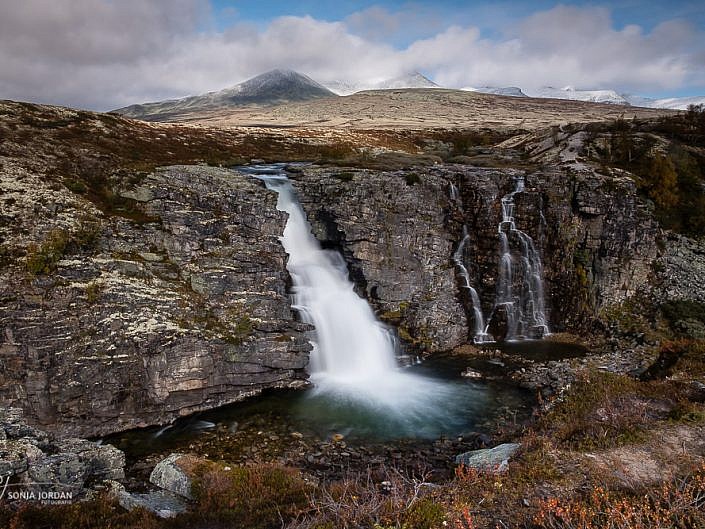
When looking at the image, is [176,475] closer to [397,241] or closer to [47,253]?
[47,253]

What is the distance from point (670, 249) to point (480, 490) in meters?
31.2

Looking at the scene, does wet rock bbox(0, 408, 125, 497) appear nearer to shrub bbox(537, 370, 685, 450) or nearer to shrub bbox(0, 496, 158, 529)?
shrub bbox(0, 496, 158, 529)

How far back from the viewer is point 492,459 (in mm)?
12008

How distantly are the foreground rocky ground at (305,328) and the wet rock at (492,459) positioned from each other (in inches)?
10.5

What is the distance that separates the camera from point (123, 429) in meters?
16.5

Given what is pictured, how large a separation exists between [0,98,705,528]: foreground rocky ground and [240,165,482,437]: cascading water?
4.52 ft

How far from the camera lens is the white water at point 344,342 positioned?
66.0ft

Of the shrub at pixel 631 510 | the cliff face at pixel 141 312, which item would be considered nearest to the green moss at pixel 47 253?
the cliff face at pixel 141 312

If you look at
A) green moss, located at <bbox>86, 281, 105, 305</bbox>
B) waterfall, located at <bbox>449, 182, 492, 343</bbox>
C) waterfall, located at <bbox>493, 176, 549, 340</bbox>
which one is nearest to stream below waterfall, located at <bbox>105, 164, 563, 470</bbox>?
waterfall, located at <bbox>493, 176, 549, 340</bbox>

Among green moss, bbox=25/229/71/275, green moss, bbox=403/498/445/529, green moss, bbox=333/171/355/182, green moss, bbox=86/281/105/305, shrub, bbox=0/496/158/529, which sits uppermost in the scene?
green moss, bbox=333/171/355/182

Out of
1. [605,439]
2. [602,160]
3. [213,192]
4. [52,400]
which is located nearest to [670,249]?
[602,160]

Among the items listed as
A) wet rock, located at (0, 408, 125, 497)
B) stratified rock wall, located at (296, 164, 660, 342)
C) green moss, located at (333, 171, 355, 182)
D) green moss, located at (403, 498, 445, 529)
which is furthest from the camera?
green moss, located at (333, 171, 355, 182)

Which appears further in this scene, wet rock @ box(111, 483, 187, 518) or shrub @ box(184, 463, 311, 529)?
wet rock @ box(111, 483, 187, 518)

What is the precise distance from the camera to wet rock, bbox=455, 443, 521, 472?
10560 mm
